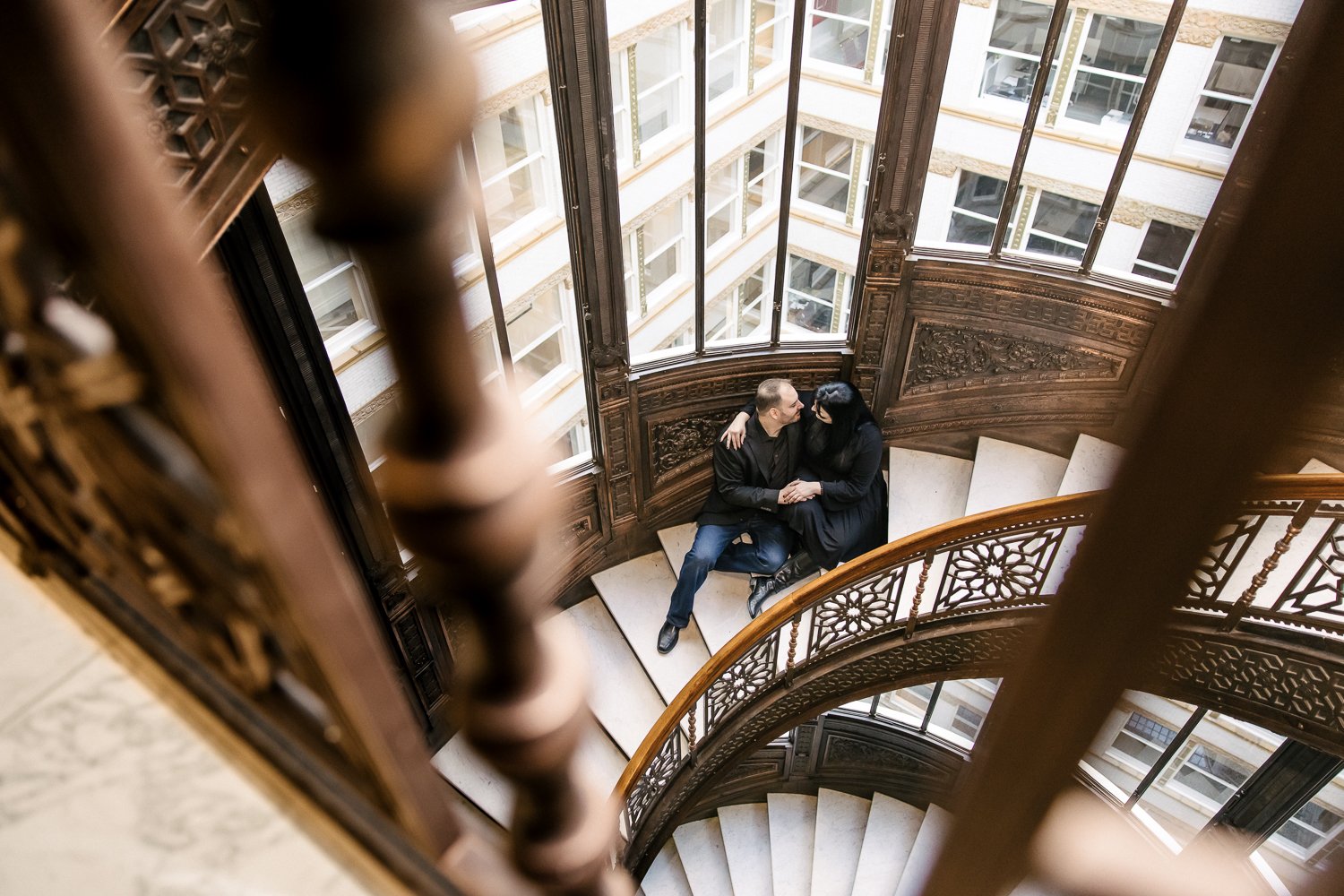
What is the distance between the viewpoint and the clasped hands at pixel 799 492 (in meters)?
5.27

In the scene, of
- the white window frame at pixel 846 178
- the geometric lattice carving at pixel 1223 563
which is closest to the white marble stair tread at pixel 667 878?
the geometric lattice carving at pixel 1223 563

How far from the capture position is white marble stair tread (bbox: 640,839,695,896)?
7105 mm

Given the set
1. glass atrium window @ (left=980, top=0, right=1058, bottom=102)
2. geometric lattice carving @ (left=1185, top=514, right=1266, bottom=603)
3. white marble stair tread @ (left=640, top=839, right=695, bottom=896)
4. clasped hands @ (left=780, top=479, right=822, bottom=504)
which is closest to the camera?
geometric lattice carving @ (left=1185, top=514, right=1266, bottom=603)

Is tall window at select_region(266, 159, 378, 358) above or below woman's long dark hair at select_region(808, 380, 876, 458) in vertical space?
above

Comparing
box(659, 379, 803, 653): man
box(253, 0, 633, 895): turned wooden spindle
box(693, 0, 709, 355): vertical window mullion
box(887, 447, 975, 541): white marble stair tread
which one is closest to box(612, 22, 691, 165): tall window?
box(693, 0, 709, 355): vertical window mullion

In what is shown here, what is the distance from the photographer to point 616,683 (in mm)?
5477

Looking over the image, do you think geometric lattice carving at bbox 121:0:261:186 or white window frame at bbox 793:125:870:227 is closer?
geometric lattice carving at bbox 121:0:261:186

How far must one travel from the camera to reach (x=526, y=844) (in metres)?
1.15

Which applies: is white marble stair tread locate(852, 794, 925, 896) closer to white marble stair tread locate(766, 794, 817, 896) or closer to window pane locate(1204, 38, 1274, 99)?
white marble stair tread locate(766, 794, 817, 896)

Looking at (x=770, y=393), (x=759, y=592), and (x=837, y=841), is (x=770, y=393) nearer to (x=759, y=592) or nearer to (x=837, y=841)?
(x=759, y=592)

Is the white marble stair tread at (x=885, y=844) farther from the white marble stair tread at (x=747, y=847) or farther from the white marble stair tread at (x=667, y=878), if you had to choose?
the white marble stair tread at (x=667, y=878)

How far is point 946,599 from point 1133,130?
2670 millimetres

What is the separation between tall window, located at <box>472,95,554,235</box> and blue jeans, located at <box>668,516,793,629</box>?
2227mm

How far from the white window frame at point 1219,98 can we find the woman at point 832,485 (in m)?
2.13
